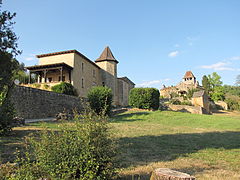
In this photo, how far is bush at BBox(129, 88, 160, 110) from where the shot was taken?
1936cm

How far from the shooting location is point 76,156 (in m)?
2.52

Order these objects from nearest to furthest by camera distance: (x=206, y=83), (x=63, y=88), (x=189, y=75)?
(x=63, y=88), (x=206, y=83), (x=189, y=75)

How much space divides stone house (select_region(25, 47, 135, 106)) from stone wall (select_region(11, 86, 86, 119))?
6182mm

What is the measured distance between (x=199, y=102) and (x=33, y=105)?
96.4ft

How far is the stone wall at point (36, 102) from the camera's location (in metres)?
12.0

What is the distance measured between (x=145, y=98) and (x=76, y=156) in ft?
56.6

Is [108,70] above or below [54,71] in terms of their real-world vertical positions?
above

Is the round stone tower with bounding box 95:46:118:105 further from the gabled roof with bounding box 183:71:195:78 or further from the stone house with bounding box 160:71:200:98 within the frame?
the gabled roof with bounding box 183:71:195:78

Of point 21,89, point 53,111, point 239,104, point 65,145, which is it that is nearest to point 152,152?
point 65,145

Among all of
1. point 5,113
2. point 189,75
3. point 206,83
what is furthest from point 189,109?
point 189,75

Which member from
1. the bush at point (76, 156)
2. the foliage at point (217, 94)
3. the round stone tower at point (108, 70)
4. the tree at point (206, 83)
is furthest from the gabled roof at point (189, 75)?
the bush at point (76, 156)

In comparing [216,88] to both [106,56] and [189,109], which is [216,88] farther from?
[106,56]

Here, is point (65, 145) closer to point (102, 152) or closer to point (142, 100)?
point (102, 152)

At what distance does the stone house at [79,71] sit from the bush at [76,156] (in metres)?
19.4
